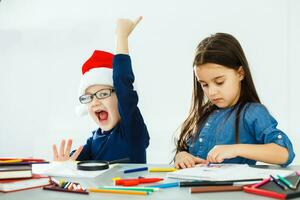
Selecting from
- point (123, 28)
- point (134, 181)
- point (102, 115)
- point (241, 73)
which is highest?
point (123, 28)

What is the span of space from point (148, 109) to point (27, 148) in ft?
2.87

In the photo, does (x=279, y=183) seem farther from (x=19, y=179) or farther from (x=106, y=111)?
(x=106, y=111)

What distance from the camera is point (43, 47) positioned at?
291 centimetres

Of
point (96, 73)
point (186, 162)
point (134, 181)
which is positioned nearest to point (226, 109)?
point (186, 162)

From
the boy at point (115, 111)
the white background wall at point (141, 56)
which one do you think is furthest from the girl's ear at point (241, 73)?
the white background wall at point (141, 56)

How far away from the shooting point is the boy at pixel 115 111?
1.39 metres

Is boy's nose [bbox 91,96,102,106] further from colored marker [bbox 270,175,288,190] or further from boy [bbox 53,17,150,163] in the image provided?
colored marker [bbox 270,175,288,190]

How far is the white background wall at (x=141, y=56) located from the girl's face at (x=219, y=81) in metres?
1.22

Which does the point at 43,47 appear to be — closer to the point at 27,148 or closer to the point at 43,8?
the point at 43,8

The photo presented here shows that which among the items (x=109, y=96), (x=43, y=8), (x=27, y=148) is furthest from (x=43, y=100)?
(x=109, y=96)

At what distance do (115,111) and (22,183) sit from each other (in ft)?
2.22

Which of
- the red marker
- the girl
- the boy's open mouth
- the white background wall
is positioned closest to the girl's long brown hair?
the girl

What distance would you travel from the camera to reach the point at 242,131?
1.34 m

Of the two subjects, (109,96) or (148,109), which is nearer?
(109,96)
